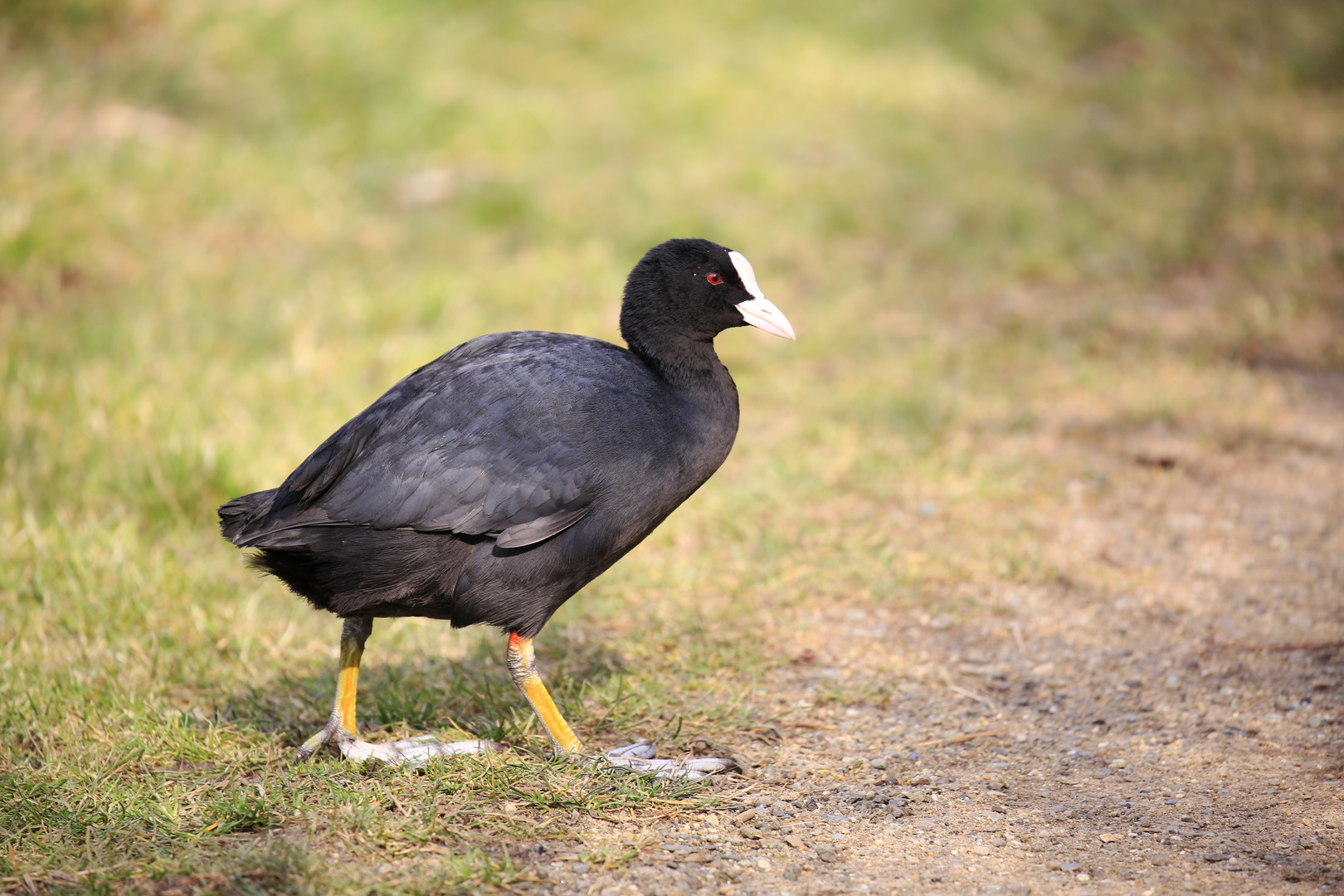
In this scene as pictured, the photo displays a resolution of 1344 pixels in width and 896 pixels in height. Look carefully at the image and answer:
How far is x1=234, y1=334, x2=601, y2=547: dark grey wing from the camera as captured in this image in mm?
2836

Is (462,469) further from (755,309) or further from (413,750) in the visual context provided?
(755,309)

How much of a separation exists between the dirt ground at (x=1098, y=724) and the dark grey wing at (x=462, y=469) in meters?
0.78

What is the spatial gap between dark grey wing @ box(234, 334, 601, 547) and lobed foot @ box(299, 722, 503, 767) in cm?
55

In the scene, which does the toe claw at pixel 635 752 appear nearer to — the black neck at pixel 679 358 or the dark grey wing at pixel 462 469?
the dark grey wing at pixel 462 469

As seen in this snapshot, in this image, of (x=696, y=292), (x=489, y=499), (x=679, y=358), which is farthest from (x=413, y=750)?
(x=696, y=292)

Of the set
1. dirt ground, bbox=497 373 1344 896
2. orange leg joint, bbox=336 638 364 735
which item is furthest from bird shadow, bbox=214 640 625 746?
dirt ground, bbox=497 373 1344 896

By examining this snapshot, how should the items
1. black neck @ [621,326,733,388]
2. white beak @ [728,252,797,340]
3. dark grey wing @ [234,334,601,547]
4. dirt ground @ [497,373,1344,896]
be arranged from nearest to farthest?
dirt ground @ [497,373,1344,896]
dark grey wing @ [234,334,601,547]
black neck @ [621,326,733,388]
white beak @ [728,252,797,340]

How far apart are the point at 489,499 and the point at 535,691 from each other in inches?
21.2

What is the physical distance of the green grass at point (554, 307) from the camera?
309 centimetres

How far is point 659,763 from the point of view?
292 centimetres

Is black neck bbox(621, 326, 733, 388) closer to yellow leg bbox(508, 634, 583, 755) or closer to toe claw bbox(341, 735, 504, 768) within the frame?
yellow leg bbox(508, 634, 583, 755)

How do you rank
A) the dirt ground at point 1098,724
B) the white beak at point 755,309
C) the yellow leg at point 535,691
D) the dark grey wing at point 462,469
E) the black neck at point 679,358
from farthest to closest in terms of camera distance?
the white beak at point 755,309 → the black neck at point 679,358 → the yellow leg at point 535,691 → the dark grey wing at point 462,469 → the dirt ground at point 1098,724

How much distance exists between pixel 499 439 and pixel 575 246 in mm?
4051

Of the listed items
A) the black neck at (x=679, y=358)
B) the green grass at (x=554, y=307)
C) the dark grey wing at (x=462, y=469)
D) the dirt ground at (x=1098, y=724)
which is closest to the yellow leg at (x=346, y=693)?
the green grass at (x=554, y=307)
